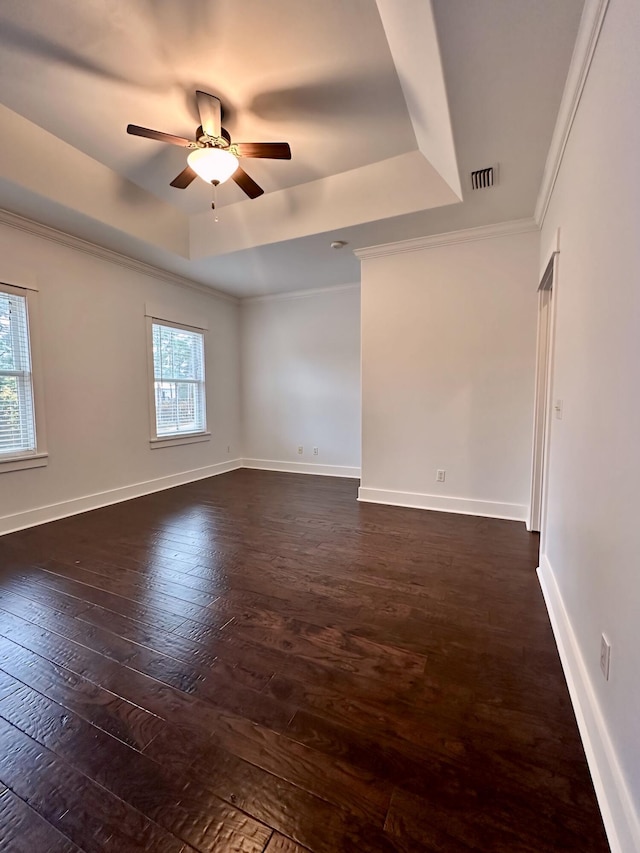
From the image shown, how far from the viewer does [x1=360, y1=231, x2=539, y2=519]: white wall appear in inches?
138

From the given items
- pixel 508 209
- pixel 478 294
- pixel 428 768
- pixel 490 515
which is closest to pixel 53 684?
pixel 428 768

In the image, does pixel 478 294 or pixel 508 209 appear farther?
pixel 478 294

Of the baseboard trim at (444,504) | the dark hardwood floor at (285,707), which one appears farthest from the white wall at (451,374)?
the dark hardwood floor at (285,707)

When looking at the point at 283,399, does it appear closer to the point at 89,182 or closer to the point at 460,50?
the point at 89,182

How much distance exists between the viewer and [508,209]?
3.18 metres

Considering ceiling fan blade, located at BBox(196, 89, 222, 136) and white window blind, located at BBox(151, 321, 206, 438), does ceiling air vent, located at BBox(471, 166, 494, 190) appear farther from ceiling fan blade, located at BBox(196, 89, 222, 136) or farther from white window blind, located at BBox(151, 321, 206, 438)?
white window blind, located at BBox(151, 321, 206, 438)

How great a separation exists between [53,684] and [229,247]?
3.84 meters

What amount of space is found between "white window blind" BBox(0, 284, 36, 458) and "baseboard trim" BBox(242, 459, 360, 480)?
3192 millimetres

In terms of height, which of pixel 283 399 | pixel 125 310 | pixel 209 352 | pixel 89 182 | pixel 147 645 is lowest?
pixel 147 645

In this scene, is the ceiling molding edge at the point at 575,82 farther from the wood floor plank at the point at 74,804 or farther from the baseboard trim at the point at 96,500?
the baseboard trim at the point at 96,500

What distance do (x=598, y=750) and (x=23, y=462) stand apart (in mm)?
4231

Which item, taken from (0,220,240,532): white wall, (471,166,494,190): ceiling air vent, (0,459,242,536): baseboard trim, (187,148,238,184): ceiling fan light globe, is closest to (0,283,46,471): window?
(0,220,240,532): white wall

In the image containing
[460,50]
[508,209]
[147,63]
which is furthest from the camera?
[508,209]

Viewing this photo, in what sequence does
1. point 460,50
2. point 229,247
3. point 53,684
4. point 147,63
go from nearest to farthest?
point 53,684, point 460,50, point 147,63, point 229,247
